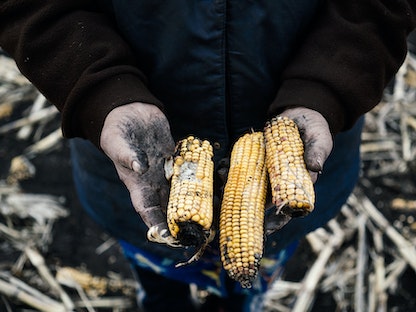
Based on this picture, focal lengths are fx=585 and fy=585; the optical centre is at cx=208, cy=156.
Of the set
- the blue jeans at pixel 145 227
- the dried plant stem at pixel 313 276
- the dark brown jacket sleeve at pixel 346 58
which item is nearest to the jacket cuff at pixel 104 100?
the blue jeans at pixel 145 227

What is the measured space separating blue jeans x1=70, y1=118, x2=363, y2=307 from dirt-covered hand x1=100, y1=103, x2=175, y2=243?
1.36ft

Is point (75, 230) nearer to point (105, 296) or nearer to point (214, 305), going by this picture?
point (105, 296)

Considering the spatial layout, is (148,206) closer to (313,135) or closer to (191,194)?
(191,194)

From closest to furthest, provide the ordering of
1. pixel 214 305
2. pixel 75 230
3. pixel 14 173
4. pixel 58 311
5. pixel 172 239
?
pixel 172 239 → pixel 214 305 → pixel 58 311 → pixel 75 230 → pixel 14 173

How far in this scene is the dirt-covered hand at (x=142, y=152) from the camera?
1.78m

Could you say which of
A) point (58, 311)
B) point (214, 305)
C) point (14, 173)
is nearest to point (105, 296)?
point (58, 311)

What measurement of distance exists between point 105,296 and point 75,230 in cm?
52

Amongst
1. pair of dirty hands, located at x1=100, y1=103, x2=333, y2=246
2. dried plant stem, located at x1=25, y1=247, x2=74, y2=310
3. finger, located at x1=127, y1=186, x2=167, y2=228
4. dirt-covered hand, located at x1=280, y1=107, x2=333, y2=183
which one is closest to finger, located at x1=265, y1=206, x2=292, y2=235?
pair of dirty hands, located at x1=100, y1=103, x2=333, y2=246

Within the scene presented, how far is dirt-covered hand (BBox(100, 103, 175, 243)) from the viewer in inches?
70.0

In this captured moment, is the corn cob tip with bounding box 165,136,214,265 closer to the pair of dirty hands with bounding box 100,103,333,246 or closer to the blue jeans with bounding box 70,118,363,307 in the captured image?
the pair of dirty hands with bounding box 100,103,333,246

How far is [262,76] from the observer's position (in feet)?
6.46

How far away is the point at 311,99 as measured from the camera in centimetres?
191

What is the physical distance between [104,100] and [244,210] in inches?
22.2

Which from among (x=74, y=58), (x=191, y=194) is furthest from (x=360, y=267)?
(x=74, y=58)
